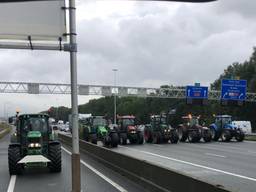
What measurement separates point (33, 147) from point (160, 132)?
22.5m

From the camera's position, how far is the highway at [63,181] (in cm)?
1341

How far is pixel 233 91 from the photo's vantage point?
50188 millimetres

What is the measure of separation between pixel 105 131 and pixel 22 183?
912 inches

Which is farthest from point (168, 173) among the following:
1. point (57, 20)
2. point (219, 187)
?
point (57, 20)

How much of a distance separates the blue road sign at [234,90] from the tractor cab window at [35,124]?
33411mm

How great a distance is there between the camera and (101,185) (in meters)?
13.9

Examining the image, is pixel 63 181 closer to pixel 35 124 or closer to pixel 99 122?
pixel 35 124

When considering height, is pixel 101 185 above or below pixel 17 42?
below

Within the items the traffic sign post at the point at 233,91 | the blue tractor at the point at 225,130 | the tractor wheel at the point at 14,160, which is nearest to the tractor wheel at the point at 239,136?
the blue tractor at the point at 225,130

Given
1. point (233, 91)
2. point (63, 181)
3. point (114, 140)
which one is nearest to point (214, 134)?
point (233, 91)

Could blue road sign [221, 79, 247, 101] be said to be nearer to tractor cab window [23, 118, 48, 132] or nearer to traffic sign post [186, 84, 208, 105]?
traffic sign post [186, 84, 208, 105]

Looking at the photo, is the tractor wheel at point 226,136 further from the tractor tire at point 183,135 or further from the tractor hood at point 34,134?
the tractor hood at point 34,134

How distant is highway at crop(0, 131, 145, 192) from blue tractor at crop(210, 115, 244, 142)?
81.3ft

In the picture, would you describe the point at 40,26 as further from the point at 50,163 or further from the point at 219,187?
the point at 50,163
